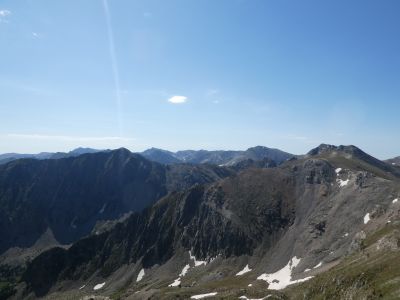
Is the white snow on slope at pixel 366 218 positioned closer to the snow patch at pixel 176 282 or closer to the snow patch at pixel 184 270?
the snow patch at pixel 176 282

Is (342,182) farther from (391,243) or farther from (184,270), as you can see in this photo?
(391,243)

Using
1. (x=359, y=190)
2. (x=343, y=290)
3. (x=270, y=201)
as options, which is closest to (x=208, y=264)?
(x=270, y=201)

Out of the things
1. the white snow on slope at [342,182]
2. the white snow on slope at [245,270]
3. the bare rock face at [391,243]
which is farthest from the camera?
the white snow on slope at [342,182]

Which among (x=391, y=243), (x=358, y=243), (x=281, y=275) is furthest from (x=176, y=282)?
(x=391, y=243)

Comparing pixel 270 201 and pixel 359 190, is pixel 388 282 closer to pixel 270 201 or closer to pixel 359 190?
pixel 359 190

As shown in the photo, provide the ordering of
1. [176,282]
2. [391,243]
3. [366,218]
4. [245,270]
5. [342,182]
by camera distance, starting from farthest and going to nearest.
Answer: [342,182], [176,282], [245,270], [366,218], [391,243]

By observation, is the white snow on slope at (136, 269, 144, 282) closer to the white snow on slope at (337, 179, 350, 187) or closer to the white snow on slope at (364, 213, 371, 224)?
the white snow on slope at (337, 179, 350, 187)

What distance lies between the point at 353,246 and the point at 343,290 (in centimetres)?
5457

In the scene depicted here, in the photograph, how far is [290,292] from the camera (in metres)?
84.6

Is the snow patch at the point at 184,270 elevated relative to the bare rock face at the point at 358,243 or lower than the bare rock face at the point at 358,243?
lower

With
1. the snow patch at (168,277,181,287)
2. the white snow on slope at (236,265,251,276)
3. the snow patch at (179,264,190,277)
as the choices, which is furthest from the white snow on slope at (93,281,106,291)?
the white snow on slope at (236,265,251,276)

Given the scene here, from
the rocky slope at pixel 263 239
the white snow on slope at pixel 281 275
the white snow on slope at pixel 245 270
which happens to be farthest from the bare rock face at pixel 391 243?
the white snow on slope at pixel 245 270

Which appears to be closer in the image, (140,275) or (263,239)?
(263,239)

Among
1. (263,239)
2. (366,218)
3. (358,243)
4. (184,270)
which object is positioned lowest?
(184,270)
